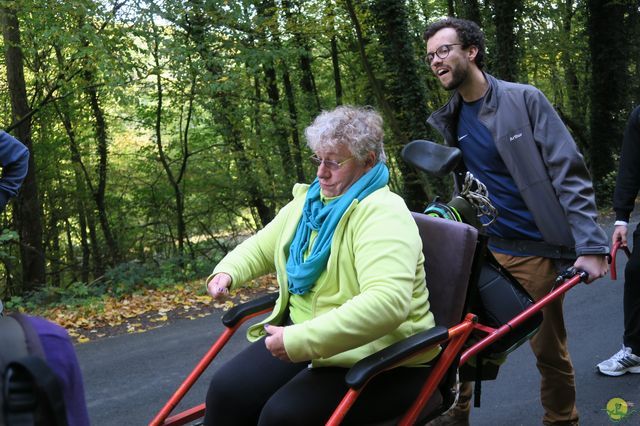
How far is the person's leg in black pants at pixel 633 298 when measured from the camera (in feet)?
13.8

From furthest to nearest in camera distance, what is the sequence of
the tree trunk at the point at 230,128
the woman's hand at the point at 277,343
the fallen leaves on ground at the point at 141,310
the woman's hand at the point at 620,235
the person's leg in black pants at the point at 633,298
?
1. the tree trunk at the point at 230,128
2. the fallen leaves on ground at the point at 141,310
3. the person's leg in black pants at the point at 633,298
4. the woman's hand at the point at 620,235
5. the woman's hand at the point at 277,343

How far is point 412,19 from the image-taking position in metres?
16.1

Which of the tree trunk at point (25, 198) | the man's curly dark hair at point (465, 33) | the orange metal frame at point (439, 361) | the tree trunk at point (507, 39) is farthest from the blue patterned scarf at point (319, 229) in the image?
the tree trunk at point (507, 39)

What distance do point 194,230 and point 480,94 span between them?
532 inches

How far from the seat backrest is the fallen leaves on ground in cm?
452

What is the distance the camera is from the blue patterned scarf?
275 centimetres

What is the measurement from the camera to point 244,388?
2695mm

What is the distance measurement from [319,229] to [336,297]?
312mm

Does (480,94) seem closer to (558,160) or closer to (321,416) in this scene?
(558,160)

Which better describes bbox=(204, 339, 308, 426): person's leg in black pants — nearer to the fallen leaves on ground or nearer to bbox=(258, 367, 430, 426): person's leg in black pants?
bbox=(258, 367, 430, 426): person's leg in black pants

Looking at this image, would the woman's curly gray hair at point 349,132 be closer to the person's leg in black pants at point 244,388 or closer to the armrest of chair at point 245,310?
the armrest of chair at point 245,310

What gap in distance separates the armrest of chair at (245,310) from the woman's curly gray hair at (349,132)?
31.6 inches

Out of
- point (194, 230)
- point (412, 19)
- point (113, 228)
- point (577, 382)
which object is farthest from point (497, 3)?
point (577, 382)

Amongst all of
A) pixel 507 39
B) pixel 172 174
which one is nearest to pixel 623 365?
pixel 507 39
